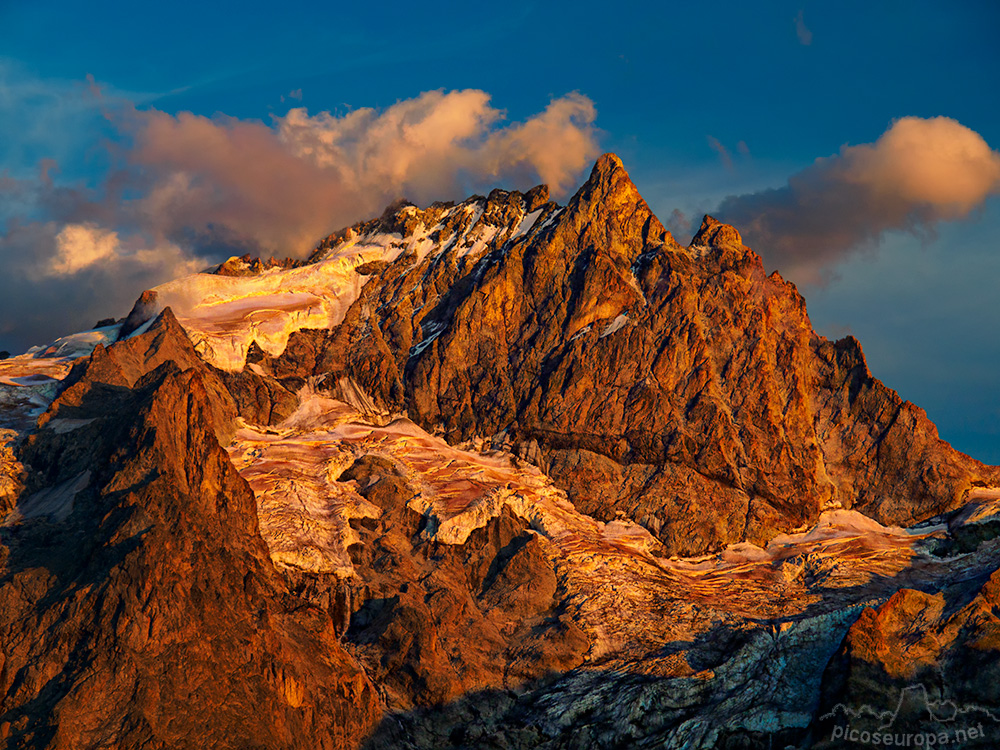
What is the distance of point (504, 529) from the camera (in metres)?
153

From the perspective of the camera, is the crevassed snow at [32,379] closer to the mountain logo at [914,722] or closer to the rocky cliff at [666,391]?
the rocky cliff at [666,391]

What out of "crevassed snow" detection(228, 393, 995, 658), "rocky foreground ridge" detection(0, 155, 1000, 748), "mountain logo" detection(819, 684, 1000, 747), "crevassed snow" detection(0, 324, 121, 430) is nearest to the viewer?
"mountain logo" detection(819, 684, 1000, 747)

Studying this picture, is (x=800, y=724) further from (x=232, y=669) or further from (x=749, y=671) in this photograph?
(x=232, y=669)

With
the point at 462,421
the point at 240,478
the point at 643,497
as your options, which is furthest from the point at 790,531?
the point at 240,478

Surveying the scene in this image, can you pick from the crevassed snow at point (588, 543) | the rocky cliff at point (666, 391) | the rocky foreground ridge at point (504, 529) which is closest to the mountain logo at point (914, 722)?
the rocky foreground ridge at point (504, 529)

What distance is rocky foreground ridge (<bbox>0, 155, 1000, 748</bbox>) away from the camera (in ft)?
374

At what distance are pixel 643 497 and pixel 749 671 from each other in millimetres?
42084

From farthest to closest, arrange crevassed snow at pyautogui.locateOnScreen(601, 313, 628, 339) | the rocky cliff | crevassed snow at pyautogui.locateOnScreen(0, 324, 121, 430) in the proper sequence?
crevassed snow at pyautogui.locateOnScreen(601, 313, 628, 339), the rocky cliff, crevassed snow at pyautogui.locateOnScreen(0, 324, 121, 430)

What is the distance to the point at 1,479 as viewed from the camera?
14000cm

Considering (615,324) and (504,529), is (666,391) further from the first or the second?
(504,529)

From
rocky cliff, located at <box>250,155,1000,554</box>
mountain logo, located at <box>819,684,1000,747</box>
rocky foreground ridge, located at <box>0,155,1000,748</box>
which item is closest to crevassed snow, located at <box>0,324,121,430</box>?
rocky foreground ridge, located at <box>0,155,1000,748</box>

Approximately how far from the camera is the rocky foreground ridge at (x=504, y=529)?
114 m

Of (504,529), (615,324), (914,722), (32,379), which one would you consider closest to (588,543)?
(504,529)

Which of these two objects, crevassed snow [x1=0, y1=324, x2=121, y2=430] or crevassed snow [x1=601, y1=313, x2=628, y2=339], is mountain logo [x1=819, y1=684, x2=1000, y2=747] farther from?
crevassed snow [x1=0, y1=324, x2=121, y2=430]
